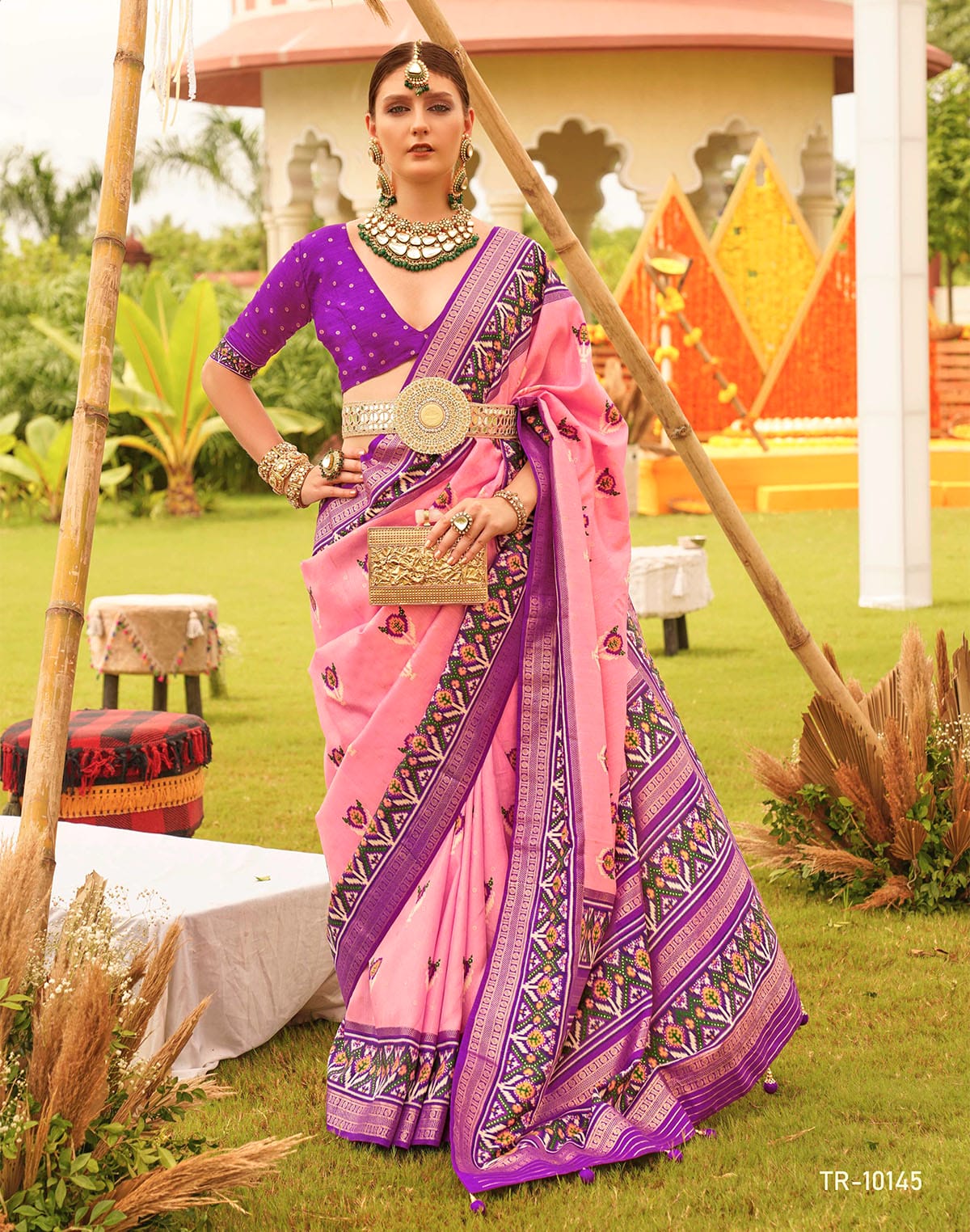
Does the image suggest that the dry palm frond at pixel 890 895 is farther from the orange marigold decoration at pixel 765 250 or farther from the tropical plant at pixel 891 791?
the orange marigold decoration at pixel 765 250

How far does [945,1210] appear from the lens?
2.56m

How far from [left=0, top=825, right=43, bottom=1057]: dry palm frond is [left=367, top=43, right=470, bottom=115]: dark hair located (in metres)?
1.43

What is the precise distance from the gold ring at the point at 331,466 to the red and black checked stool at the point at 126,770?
165 cm

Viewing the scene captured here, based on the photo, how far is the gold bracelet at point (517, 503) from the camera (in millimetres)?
2861

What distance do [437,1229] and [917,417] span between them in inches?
277

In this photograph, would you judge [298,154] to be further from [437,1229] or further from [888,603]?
[437,1229]

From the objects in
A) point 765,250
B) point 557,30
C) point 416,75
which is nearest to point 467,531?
point 416,75

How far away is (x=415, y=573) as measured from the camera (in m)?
2.82

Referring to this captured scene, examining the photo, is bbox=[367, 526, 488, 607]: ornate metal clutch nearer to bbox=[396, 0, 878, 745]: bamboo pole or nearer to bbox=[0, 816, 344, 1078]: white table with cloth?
bbox=[396, 0, 878, 745]: bamboo pole

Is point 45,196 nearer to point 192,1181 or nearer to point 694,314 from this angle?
point 694,314

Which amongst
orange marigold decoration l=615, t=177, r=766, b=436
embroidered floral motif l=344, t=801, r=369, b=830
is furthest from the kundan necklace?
orange marigold decoration l=615, t=177, r=766, b=436

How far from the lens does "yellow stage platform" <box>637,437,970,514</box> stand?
14250 mm

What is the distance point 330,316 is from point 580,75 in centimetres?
1550

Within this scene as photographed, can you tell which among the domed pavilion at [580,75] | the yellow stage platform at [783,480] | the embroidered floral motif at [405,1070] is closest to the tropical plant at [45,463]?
the domed pavilion at [580,75]
